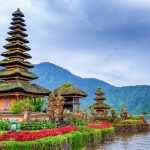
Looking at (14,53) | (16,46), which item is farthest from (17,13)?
(14,53)

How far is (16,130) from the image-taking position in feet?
80.4

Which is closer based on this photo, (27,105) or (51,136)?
(51,136)

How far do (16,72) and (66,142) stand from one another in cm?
2811

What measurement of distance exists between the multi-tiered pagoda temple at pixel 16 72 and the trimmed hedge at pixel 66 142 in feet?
58.2

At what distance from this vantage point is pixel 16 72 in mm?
49469

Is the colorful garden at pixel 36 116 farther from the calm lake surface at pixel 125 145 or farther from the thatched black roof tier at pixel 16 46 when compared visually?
the calm lake surface at pixel 125 145

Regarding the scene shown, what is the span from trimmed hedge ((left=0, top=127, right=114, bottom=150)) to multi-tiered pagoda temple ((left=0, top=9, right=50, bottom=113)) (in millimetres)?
17742

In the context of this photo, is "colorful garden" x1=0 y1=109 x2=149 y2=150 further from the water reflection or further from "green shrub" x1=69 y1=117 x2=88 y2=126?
the water reflection

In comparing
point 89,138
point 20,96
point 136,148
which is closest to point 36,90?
point 20,96

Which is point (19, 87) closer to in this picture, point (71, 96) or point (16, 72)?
point (16, 72)

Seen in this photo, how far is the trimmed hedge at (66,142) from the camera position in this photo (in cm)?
1925

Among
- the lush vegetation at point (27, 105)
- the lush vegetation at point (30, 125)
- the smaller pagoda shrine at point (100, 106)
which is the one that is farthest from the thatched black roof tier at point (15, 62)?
the smaller pagoda shrine at point (100, 106)

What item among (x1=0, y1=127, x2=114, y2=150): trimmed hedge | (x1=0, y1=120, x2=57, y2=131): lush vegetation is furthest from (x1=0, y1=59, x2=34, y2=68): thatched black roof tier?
(x1=0, y1=127, x2=114, y2=150): trimmed hedge

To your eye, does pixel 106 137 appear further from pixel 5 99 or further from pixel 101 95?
pixel 101 95
